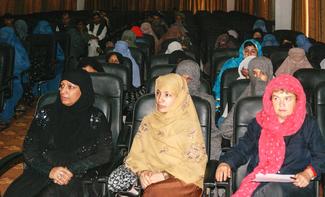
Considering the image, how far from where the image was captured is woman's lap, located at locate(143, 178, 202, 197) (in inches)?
129

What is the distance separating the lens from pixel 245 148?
334 centimetres

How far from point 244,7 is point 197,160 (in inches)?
596

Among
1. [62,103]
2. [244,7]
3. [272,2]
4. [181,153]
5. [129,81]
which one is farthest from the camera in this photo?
[244,7]

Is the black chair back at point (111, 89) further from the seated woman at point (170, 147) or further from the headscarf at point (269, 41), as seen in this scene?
the headscarf at point (269, 41)

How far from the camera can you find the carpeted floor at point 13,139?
16.6ft

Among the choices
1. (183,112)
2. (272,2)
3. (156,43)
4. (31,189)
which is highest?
(272,2)

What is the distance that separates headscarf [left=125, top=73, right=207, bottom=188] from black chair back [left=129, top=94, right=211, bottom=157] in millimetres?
179

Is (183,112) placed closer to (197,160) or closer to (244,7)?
(197,160)

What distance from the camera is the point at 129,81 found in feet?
18.0

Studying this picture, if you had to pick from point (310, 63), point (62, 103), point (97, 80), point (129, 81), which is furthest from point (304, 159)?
point (310, 63)

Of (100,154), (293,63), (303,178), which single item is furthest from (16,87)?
(303,178)

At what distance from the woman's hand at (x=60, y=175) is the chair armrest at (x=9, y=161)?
221mm

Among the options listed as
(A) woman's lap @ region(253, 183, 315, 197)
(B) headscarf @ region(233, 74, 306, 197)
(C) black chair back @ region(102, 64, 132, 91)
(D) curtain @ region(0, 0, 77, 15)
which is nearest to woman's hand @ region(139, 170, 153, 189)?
(B) headscarf @ region(233, 74, 306, 197)

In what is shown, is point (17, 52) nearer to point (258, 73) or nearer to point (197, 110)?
point (258, 73)
